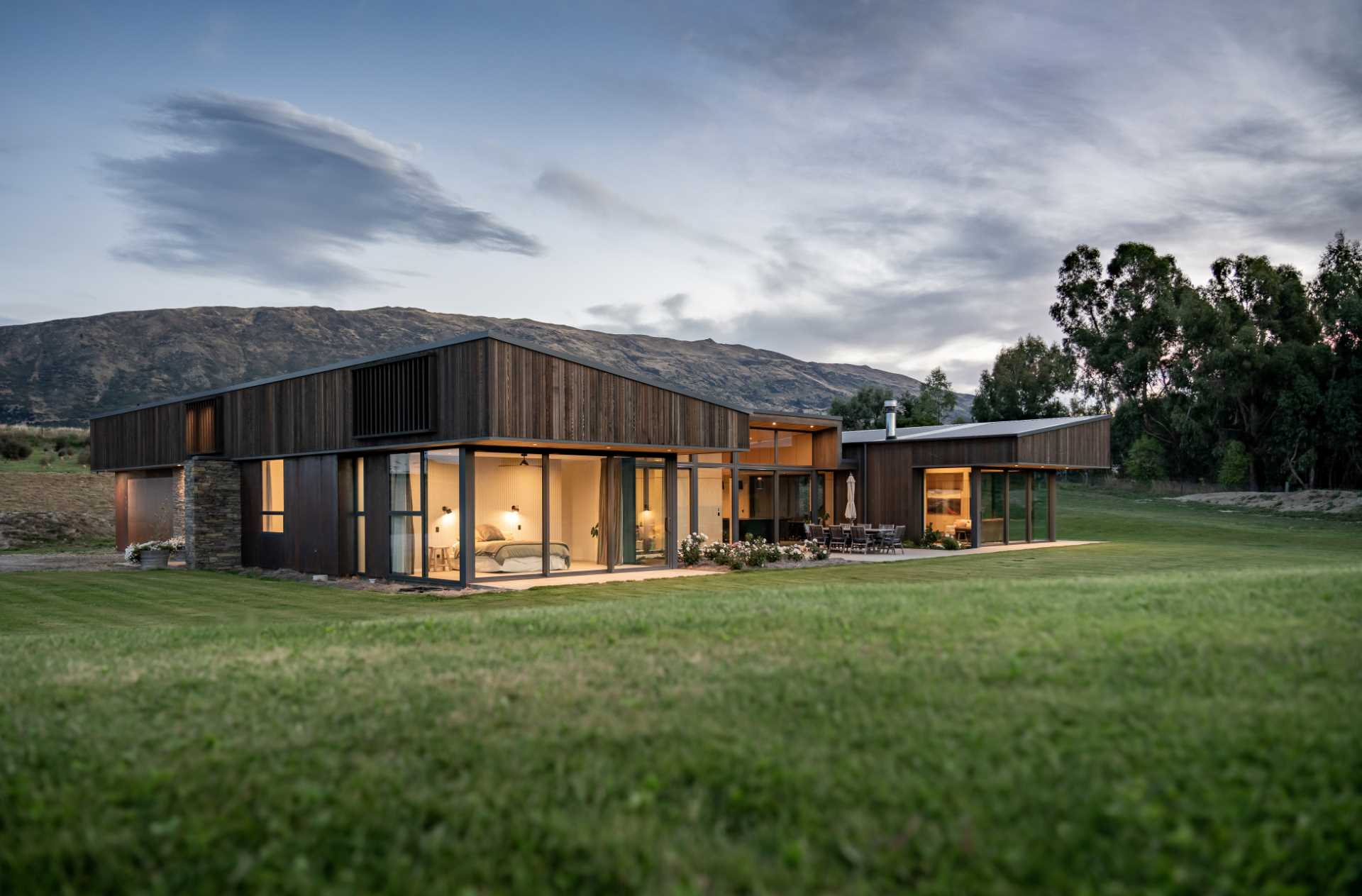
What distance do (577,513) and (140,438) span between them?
15128 mm

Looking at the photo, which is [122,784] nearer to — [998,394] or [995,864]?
[995,864]

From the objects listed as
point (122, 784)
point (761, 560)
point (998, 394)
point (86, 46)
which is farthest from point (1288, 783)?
point (998, 394)

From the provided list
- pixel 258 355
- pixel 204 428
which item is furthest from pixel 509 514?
pixel 258 355

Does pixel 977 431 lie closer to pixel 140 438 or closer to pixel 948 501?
pixel 948 501

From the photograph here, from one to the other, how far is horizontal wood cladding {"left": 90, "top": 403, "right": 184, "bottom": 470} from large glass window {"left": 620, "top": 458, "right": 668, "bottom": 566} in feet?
41.6

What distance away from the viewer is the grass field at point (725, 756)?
3105 millimetres

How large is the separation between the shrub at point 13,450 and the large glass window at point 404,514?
3325 cm

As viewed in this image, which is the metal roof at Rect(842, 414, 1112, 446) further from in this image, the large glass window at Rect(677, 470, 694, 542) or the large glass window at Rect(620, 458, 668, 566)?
the large glass window at Rect(620, 458, 668, 566)

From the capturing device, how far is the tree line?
43.1m

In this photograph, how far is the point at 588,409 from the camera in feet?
52.7

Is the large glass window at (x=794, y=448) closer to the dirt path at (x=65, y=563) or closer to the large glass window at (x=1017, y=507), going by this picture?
the large glass window at (x=1017, y=507)

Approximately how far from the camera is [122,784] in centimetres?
390

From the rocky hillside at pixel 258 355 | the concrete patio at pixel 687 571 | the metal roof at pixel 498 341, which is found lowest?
the concrete patio at pixel 687 571

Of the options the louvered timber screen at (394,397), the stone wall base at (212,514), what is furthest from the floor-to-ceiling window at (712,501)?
the stone wall base at (212,514)
